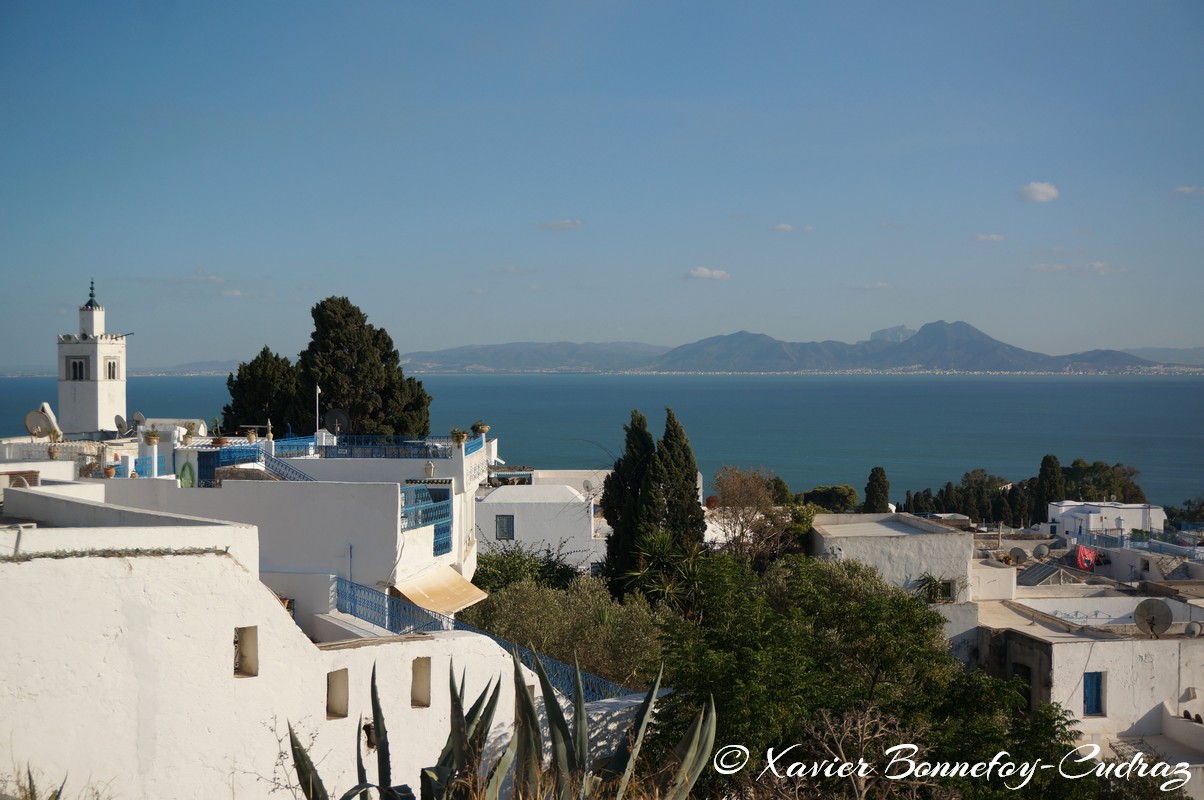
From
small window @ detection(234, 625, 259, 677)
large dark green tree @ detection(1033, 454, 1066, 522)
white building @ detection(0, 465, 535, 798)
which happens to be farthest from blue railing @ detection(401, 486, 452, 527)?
large dark green tree @ detection(1033, 454, 1066, 522)

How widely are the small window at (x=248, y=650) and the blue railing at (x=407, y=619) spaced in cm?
388

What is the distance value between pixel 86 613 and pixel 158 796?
160cm

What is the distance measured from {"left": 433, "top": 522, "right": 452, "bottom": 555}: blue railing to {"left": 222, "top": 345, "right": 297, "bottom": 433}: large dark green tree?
20098 mm

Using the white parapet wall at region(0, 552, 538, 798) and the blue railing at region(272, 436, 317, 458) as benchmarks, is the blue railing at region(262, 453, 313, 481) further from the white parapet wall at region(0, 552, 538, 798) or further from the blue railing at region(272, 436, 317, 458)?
the white parapet wall at region(0, 552, 538, 798)

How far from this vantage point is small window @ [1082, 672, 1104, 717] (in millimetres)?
18781

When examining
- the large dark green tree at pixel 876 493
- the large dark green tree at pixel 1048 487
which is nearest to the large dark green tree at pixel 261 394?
the large dark green tree at pixel 876 493

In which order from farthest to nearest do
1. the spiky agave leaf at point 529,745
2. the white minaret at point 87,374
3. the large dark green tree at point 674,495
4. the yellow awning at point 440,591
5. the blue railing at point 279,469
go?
the white minaret at point 87,374
the large dark green tree at point 674,495
the blue railing at point 279,469
the yellow awning at point 440,591
the spiky agave leaf at point 529,745

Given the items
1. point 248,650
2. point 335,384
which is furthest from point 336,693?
point 335,384

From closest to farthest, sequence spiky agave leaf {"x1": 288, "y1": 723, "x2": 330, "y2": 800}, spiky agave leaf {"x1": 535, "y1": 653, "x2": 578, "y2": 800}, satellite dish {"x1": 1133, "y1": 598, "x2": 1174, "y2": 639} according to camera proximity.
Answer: spiky agave leaf {"x1": 288, "y1": 723, "x2": 330, "y2": 800} < spiky agave leaf {"x1": 535, "y1": 653, "x2": 578, "y2": 800} < satellite dish {"x1": 1133, "y1": 598, "x2": 1174, "y2": 639}

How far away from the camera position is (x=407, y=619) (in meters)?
12.8

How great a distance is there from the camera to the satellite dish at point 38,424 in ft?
66.7

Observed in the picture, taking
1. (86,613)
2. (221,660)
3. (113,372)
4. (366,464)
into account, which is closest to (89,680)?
(86,613)

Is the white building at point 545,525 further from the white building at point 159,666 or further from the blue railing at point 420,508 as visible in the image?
the white building at point 159,666

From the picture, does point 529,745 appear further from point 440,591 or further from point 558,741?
point 440,591
